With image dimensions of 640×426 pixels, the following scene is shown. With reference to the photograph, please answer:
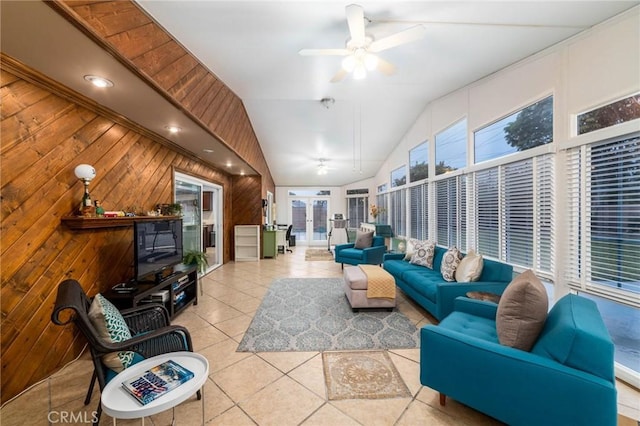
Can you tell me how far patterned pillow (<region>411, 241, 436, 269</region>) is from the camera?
3666 millimetres

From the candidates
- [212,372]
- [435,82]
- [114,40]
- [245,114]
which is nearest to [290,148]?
[245,114]

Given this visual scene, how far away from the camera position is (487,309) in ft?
6.65

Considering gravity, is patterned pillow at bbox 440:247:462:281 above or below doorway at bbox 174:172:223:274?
below

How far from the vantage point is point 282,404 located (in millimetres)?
1629

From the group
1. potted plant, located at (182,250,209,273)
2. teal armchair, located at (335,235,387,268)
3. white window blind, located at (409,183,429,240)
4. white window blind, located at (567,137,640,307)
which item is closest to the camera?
white window blind, located at (567,137,640,307)

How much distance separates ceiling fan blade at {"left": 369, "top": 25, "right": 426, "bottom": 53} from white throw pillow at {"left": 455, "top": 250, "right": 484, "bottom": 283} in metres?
2.43

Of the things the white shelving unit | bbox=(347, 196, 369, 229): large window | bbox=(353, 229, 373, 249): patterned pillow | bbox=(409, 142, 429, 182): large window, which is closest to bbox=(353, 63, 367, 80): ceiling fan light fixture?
bbox=(409, 142, 429, 182): large window

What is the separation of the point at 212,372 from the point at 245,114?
418 centimetres

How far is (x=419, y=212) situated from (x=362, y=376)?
3.76 m

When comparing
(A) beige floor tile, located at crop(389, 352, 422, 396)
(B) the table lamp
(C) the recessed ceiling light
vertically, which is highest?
(C) the recessed ceiling light

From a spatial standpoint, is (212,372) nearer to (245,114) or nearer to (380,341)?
(380,341)

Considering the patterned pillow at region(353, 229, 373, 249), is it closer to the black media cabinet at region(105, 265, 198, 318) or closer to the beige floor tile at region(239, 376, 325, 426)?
the black media cabinet at region(105, 265, 198, 318)

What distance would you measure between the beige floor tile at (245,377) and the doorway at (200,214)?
9.01 ft

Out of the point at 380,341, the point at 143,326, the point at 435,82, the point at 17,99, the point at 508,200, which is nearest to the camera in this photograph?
the point at 17,99
